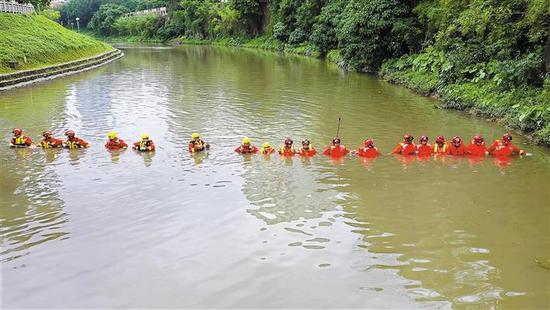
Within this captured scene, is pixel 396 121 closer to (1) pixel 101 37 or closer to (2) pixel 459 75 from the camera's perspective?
(2) pixel 459 75

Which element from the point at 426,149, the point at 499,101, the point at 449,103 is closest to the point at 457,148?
the point at 426,149

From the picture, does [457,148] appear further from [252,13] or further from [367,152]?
[252,13]

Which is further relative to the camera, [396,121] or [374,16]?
[374,16]

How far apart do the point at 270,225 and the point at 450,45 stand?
1813 cm

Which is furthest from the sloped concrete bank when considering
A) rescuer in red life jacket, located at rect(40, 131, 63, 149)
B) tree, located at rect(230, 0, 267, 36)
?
tree, located at rect(230, 0, 267, 36)

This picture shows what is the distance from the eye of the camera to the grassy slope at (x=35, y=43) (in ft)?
101

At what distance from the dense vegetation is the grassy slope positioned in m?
20.2

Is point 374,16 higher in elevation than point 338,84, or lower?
higher

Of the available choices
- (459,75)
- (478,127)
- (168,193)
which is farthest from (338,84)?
(168,193)

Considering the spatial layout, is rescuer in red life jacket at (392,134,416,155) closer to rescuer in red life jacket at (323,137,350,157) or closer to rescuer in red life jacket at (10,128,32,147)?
rescuer in red life jacket at (323,137,350,157)

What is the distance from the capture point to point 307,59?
150 feet

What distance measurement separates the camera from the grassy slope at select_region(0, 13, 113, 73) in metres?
30.9

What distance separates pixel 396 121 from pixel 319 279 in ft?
40.3

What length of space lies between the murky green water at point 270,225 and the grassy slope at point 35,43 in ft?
49.8
